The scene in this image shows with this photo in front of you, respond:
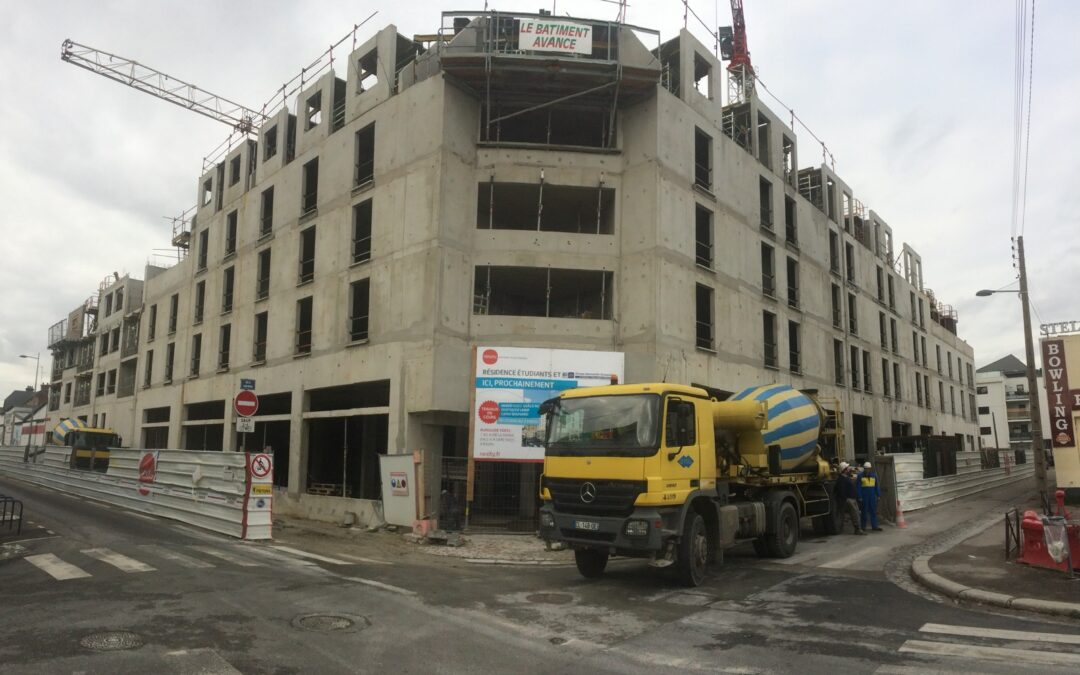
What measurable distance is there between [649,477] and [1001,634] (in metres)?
4.39

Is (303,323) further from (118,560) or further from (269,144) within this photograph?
(118,560)

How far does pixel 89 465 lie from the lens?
3092cm

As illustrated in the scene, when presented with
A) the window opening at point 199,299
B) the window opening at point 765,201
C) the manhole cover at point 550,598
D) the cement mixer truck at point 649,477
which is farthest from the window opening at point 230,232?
the manhole cover at point 550,598

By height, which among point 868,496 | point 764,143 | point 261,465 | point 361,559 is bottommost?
point 361,559

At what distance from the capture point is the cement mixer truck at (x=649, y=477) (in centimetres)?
984

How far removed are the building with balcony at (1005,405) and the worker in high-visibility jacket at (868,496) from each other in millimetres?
65897

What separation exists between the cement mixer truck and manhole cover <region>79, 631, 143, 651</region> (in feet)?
19.0

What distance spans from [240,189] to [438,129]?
16289 millimetres

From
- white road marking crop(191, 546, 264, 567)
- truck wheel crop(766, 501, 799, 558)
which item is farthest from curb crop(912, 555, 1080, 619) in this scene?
white road marking crop(191, 546, 264, 567)

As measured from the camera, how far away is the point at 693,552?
10.3 m

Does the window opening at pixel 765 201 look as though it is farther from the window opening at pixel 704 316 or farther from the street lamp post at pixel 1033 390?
the street lamp post at pixel 1033 390

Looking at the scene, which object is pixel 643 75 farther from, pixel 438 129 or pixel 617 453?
pixel 617 453

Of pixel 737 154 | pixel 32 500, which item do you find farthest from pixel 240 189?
pixel 737 154

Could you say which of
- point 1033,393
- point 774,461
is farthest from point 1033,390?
point 774,461
